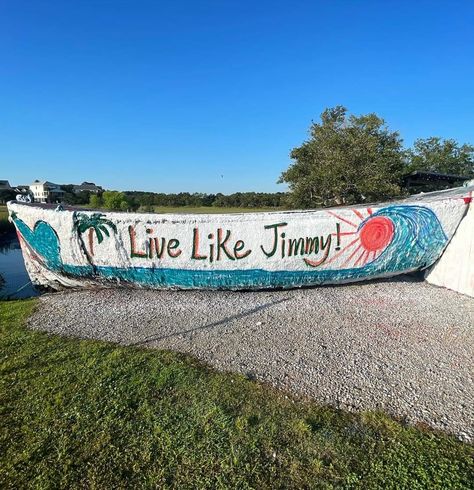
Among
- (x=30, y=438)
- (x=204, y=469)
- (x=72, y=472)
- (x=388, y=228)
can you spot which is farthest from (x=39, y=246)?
(x=388, y=228)

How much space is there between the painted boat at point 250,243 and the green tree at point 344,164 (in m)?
17.2

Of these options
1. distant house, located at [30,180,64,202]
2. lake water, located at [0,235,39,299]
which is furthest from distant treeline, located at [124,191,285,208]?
lake water, located at [0,235,39,299]

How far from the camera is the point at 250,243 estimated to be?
24.6ft

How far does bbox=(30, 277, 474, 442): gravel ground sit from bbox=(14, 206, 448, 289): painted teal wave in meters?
0.28

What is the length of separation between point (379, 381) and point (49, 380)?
3.92 metres

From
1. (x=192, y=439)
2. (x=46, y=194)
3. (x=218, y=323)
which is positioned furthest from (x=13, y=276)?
(x=46, y=194)

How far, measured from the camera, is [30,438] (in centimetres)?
286

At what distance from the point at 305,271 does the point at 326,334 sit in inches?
102

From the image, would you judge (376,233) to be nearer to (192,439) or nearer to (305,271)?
(305,271)

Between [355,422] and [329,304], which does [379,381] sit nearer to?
[355,422]

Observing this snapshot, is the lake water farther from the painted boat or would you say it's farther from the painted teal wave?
the painted boat

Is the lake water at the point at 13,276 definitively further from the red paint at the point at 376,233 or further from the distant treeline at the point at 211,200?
the distant treeline at the point at 211,200

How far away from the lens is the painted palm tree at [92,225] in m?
7.53

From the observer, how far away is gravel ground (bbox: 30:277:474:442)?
3.60 meters
